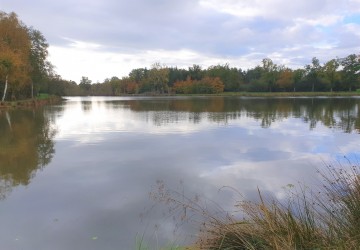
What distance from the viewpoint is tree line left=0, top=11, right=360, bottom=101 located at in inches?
1697

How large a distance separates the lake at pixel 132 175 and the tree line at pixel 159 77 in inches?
1167

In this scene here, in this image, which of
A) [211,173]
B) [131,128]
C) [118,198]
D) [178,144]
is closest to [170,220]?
[118,198]

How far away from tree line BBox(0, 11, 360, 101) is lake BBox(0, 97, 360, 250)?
2964 cm

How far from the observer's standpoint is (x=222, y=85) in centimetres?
10225

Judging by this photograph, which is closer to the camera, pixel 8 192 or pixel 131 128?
pixel 8 192

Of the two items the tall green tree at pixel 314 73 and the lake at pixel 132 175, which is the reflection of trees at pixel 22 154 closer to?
the lake at pixel 132 175

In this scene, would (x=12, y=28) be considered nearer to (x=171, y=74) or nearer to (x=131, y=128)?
(x=131, y=128)

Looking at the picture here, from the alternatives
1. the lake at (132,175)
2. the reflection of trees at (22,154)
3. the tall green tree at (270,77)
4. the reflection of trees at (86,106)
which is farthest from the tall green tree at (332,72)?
Result: the reflection of trees at (22,154)

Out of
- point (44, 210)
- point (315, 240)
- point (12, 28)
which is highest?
point (12, 28)

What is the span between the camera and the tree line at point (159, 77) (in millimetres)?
43094

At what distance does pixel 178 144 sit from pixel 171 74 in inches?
4164

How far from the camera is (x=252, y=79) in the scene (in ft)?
344

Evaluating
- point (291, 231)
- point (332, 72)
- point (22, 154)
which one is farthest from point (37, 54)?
point (332, 72)

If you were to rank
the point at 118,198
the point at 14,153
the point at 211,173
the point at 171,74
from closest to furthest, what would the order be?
the point at 118,198 < the point at 211,173 < the point at 14,153 < the point at 171,74
